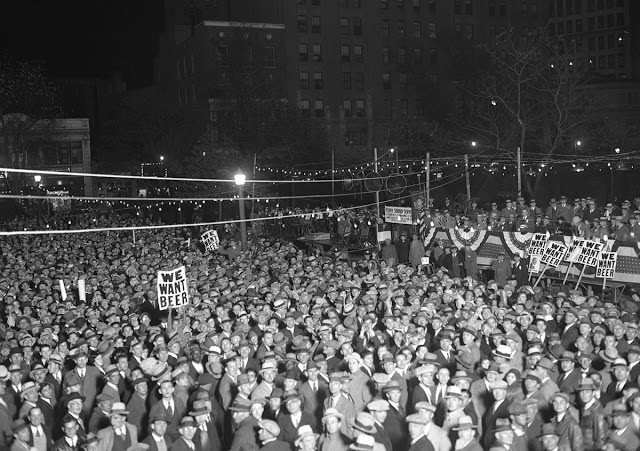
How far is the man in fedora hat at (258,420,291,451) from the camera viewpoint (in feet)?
25.3

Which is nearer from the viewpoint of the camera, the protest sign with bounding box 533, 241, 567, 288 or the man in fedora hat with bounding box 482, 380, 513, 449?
the man in fedora hat with bounding box 482, 380, 513, 449

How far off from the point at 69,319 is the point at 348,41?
54.4 meters

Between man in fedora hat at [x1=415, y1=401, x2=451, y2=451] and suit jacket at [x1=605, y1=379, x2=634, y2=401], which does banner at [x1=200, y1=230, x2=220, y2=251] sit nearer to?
suit jacket at [x1=605, y1=379, x2=634, y2=401]

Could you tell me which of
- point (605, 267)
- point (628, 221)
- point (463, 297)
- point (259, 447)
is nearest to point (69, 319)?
point (463, 297)

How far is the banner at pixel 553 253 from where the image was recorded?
60.0ft

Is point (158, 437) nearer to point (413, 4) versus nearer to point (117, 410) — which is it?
point (117, 410)

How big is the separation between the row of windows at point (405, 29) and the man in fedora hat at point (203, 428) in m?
62.3

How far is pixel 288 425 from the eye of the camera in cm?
862

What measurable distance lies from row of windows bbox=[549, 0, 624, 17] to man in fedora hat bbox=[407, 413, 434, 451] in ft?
338

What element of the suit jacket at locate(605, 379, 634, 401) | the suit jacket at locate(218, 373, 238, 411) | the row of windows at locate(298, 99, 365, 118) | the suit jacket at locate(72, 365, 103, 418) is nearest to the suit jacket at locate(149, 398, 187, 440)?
the suit jacket at locate(218, 373, 238, 411)

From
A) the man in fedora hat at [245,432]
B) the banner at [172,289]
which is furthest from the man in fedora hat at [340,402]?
the banner at [172,289]

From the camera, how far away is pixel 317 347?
11.6m

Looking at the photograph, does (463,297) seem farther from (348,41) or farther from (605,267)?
(348,41)

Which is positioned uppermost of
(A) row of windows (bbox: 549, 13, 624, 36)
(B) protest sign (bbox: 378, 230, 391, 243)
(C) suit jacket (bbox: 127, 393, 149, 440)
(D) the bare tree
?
(A) row of windows (bbox: 549, 13, 624, 36)
